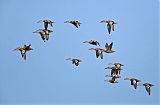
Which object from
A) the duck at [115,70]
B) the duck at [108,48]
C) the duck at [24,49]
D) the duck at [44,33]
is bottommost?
the duck at [115,70]

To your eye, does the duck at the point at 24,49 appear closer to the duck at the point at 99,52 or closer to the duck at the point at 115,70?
the duck at the point at 99,52

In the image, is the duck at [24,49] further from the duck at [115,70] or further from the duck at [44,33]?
the duck at [115,70]

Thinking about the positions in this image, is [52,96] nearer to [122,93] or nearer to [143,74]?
[122,93]

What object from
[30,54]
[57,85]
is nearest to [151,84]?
[57,85]

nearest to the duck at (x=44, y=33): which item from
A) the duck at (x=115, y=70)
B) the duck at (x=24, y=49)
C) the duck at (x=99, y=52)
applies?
the duck at (x=24, y=49)

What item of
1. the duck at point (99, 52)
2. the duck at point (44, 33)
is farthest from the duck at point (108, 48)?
the duck at point (44, 33)

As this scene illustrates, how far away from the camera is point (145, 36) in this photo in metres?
2.06

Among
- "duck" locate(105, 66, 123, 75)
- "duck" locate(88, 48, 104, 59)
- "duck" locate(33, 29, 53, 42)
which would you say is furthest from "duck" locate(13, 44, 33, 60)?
"duck" locate(105, 66, 123, 75)

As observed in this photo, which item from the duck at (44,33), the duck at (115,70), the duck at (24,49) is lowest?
the duck at (115,70)

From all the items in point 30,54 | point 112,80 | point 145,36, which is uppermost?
point 145,36

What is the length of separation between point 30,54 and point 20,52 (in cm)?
7

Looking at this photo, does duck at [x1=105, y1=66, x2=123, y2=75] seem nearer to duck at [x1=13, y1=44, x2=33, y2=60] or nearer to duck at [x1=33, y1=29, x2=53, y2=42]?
duck at [x1=33, y1=29, x2=53, y2=42]

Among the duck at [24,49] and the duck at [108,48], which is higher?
the duck at [108,48]

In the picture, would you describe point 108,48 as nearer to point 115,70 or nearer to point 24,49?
point 115,70
